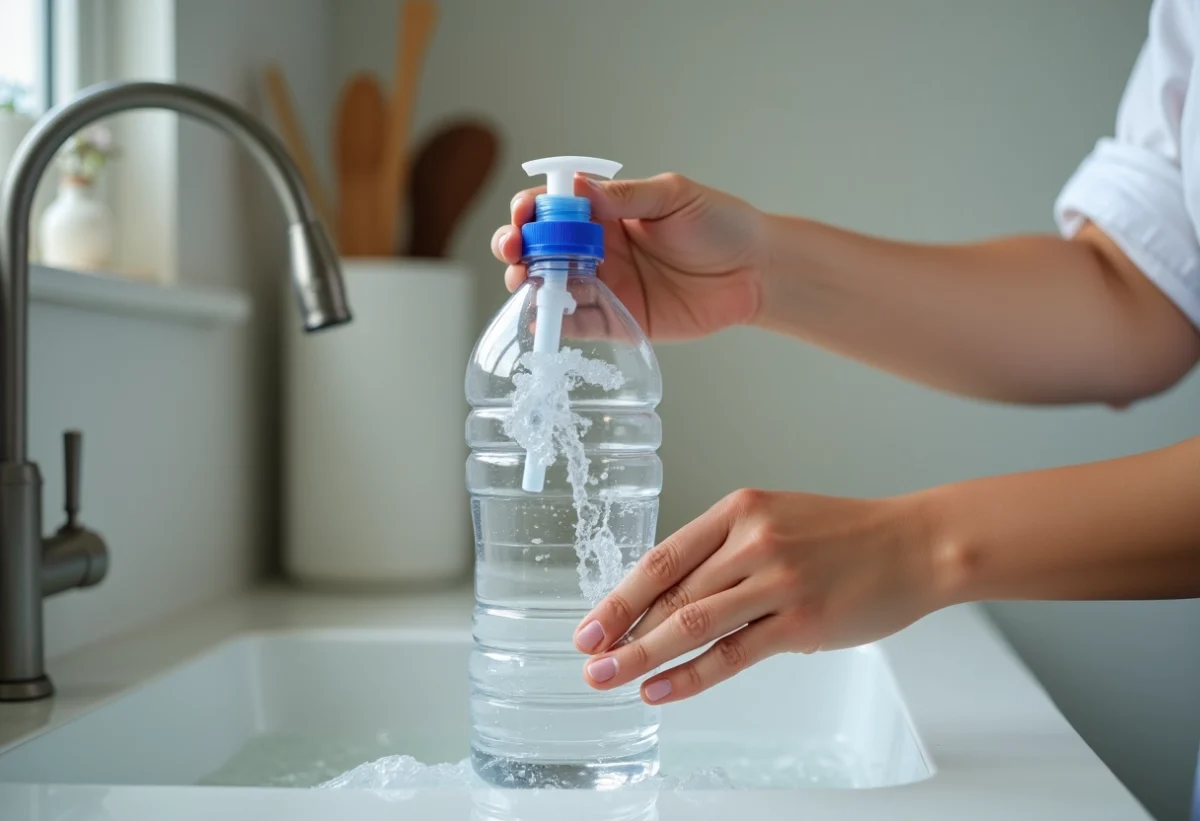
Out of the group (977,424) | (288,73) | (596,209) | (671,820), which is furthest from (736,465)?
(671,820)

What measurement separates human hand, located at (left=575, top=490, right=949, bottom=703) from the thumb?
0.24 metres

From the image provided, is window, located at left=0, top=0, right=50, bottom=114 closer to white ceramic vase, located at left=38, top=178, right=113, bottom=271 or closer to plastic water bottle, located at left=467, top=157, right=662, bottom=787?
white ceramic vase, located at left=38, top=178, right=113, bottom=271

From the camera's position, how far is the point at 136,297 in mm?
1184

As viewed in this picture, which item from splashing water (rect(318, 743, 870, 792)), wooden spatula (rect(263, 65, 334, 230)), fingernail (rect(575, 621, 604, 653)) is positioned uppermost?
wooden spatula (rect(263, 65, 334, 230))

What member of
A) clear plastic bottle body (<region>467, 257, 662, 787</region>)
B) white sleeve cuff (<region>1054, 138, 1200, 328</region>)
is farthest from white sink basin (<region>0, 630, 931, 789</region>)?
white sleeve cuff (<region>1054, 138, 1200, 328</region>)

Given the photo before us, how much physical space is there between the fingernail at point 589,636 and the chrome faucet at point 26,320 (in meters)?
0.37

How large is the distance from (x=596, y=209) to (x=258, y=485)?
954 mm

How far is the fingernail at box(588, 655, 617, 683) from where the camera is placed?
0.71 meters

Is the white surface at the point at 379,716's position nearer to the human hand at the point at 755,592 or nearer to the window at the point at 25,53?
the human hand at the point at 755,592

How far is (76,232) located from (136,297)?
13 cm

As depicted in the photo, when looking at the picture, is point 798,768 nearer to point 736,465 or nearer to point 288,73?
point 736,465

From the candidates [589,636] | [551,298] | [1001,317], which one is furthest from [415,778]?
[1001,317]

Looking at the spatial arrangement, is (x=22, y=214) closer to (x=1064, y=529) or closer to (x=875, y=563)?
(x=875, y=563)

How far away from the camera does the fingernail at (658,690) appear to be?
2.40 feet
